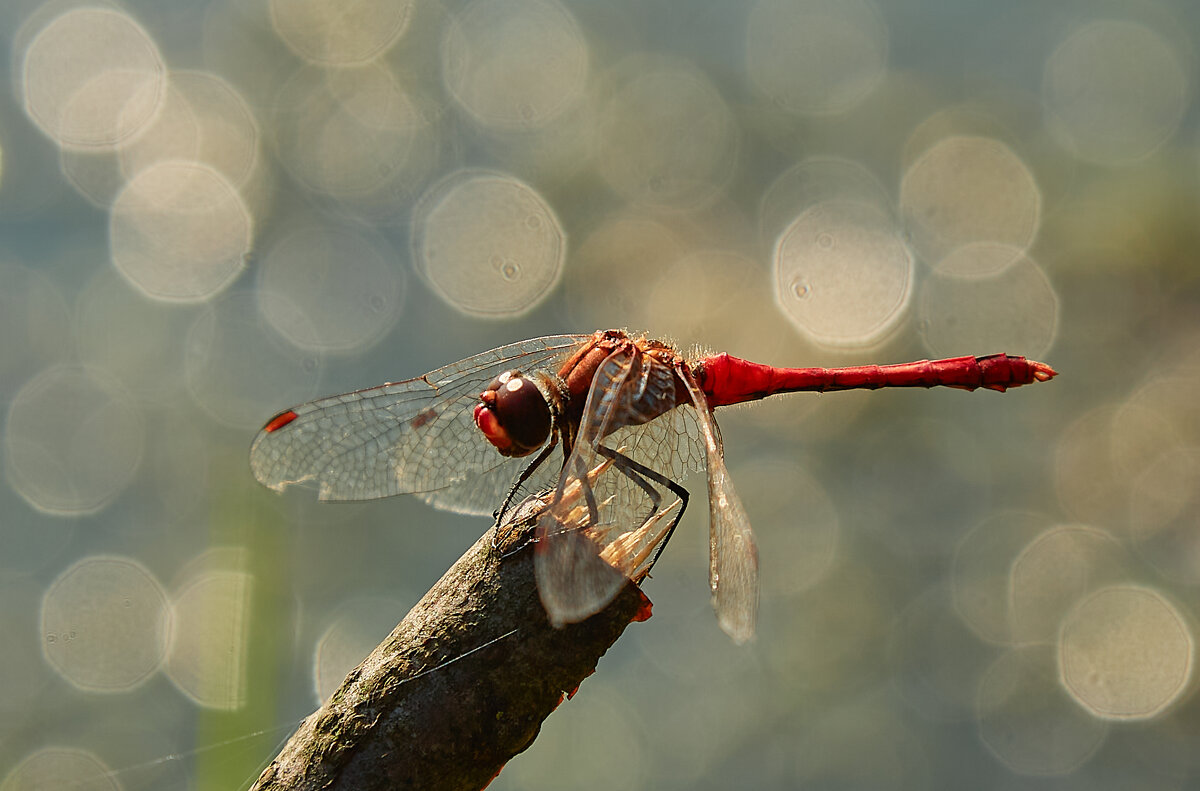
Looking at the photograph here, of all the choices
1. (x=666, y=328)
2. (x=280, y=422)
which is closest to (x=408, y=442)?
(x=280, y=422)

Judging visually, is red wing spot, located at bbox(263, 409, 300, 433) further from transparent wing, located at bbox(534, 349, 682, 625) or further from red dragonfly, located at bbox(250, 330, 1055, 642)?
transparent wing, located at bbox(534, 349, 682, 625)

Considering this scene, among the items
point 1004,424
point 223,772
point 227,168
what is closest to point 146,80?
point 227,168

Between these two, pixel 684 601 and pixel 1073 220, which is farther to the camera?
pixel 1073 220

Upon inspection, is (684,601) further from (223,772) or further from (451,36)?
(451,36)

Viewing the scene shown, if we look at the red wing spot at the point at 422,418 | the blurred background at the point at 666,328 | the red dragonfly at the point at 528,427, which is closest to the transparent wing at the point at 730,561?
the red dragonfly at the point at 528,427

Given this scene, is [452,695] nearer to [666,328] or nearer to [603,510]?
[603,510]

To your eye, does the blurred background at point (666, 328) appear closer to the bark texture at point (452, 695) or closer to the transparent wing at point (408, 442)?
the transparent wing at point (408, 442)

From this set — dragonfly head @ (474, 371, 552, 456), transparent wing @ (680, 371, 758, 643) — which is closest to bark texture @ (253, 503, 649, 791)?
transparent wing @ (680, 371, 758, 643)
